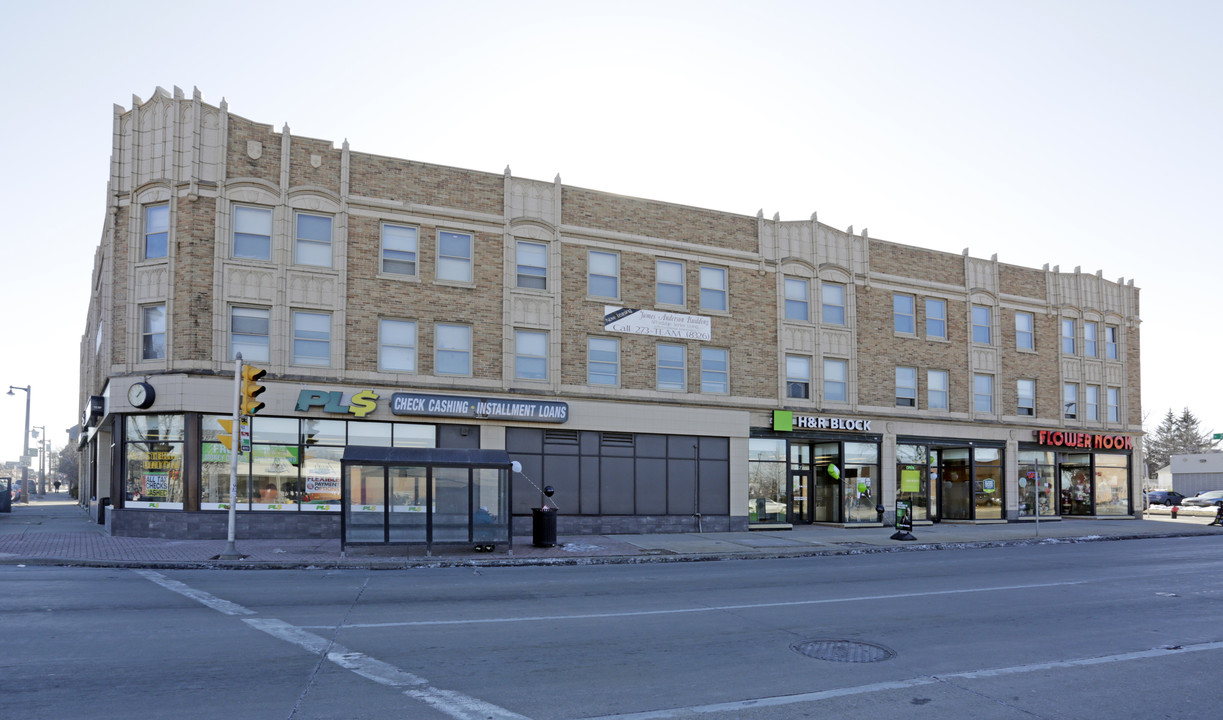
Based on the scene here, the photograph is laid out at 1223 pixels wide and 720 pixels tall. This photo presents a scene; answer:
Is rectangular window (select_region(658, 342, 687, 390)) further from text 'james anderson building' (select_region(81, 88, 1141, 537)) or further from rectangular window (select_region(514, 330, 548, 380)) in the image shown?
rectangular window (select_region(514, 330, 548, 380))

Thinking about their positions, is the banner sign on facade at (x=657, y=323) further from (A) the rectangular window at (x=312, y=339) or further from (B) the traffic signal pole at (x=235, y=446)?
(B) the traffic signal pole at (x=235, y=446)

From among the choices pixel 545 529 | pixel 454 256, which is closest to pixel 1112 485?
pixel 545 529

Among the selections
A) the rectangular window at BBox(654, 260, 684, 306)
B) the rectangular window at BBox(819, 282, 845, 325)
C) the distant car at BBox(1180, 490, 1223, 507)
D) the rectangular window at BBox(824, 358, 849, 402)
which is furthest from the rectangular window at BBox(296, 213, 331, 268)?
the distant car at BBox(1180, 490, 1223, 507)

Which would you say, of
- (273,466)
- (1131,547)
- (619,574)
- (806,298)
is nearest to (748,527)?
(806,298)

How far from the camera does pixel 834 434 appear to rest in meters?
30.8

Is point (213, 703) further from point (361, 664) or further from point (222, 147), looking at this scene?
point (222, 147)

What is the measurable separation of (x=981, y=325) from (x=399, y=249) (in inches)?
920

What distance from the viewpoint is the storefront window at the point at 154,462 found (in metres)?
22.8

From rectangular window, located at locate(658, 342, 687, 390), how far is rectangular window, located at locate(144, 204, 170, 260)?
14778 mm

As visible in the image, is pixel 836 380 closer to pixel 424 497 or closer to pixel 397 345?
pixel 397 345

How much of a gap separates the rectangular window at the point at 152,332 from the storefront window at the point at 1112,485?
36.5 metres

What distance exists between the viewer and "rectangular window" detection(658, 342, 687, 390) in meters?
28.2

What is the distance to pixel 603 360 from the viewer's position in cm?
2742

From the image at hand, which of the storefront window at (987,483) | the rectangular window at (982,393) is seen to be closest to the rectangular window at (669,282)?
the rectangular window at (982,393)
